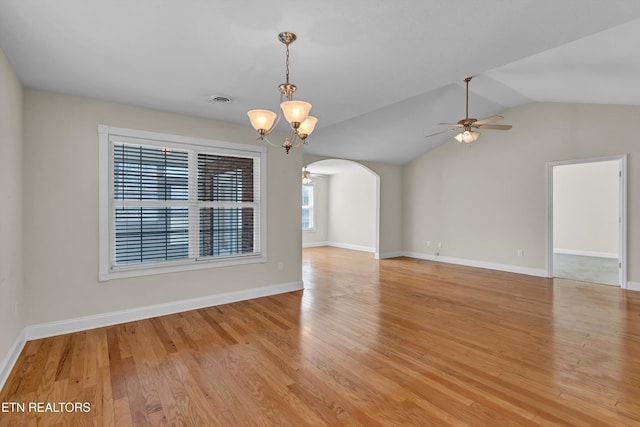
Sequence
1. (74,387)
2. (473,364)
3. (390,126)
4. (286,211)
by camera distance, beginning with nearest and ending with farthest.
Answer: (74,387) → (473,364) → (286,211) → (390,126)

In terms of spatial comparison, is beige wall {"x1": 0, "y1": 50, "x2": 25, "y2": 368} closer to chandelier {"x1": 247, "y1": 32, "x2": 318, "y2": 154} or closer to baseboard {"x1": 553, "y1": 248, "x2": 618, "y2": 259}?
chandelier {"x1": 247, "y1": 32, "x2": 318, "y2": 154}

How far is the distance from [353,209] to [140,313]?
7425mm

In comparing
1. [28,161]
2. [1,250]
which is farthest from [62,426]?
[28,161]

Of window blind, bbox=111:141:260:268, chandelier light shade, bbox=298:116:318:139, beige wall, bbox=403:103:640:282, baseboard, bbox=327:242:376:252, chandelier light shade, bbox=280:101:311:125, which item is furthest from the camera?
baseboard, bbox=327:242:376:252

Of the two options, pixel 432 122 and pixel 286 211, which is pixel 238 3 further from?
pixel 432 122

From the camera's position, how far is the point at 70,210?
3418 millimetres

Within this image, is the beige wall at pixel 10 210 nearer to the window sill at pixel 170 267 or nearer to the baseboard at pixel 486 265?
the window sill at pixel 170 267

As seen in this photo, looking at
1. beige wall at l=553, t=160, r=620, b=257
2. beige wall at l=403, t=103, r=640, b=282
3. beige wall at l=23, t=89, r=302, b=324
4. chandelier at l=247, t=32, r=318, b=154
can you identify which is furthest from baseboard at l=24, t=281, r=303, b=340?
beige wall at l=553, t=160, r=620, b=257

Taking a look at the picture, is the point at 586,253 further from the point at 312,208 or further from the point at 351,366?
the point at 351,366

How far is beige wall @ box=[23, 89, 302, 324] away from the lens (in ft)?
10.6

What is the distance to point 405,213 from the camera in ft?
28.8

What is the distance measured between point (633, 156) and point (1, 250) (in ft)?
26.6

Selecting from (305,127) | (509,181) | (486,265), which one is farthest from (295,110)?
(486,265)

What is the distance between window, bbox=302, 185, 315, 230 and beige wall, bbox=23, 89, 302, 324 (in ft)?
22.7
